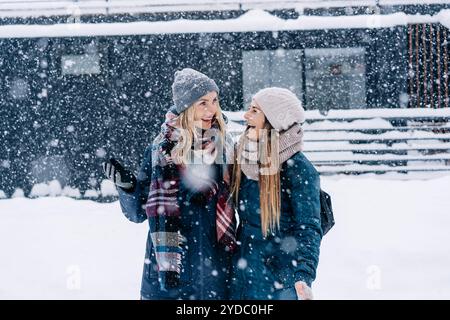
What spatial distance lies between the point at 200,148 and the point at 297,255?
731 millimetres

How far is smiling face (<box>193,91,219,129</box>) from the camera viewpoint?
9.32ft

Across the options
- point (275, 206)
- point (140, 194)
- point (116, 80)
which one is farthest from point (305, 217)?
point (116, 80)

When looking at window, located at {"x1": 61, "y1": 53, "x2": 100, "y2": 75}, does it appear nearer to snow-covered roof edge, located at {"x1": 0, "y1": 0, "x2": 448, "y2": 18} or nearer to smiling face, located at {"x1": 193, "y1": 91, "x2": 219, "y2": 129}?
snow-covered roof edge, located at {"x1": 0, "y1": 0, "x2": 448, "y2": 18}

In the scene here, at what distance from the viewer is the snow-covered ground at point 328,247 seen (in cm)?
527

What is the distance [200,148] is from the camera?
276cm

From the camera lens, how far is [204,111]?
286cm

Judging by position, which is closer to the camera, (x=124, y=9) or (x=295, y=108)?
(x=295, y=108)

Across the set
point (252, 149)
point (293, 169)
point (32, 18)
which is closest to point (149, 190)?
point (252, 149)

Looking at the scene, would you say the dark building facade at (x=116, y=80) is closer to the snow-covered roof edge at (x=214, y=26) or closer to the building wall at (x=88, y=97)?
the building wall at (x=88, y=97)

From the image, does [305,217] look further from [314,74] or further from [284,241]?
[314,74]

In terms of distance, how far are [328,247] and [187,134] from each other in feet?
14.8

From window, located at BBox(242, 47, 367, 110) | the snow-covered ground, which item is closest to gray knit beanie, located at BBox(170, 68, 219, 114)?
the snow-covered ground

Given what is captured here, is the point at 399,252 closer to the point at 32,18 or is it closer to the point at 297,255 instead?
the point at 297,255

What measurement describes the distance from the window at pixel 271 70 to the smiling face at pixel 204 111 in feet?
28.6
